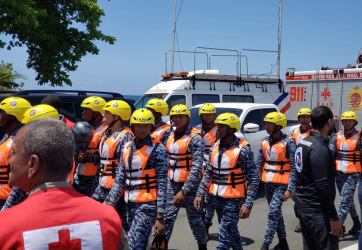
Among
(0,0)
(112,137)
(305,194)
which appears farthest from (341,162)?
(0,0)

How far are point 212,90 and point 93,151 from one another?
23.7 ft

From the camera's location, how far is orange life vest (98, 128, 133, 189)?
210 inches

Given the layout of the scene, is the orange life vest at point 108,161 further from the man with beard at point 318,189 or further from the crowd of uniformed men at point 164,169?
the man with beard at point 318,189

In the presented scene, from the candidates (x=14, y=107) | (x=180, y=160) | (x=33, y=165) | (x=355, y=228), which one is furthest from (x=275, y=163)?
(x=33, y=165)

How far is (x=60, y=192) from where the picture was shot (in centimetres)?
181

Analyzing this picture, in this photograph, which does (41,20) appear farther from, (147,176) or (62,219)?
(62,219)

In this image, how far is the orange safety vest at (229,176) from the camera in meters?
5.11

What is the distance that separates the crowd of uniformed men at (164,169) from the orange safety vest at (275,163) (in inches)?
0.6

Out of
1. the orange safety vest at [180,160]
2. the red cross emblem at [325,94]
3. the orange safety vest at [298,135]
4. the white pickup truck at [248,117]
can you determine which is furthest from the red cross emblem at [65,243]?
the red cross emblem at [325,94]

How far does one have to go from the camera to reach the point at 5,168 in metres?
4.32

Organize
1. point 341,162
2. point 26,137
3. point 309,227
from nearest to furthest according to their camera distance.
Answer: point 26,137, point 309,227, point 341,162

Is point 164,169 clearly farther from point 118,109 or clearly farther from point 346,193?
point 346,193

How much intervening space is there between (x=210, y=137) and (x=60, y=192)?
19.4ft

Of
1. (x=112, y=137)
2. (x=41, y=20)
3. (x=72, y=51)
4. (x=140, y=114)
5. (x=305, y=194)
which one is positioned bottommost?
(x=305, y=194)
